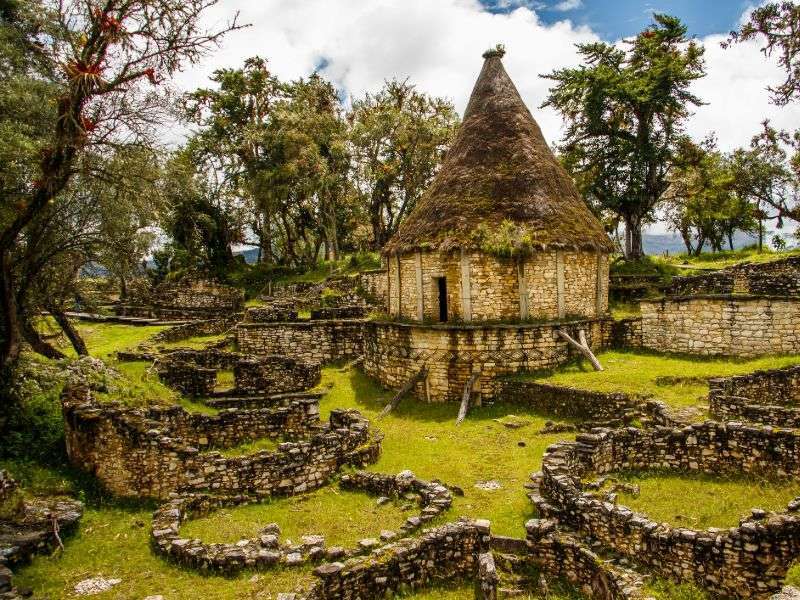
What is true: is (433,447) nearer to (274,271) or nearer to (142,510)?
(142,510)

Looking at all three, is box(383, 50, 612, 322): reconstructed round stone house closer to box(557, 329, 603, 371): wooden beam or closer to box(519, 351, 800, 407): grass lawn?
box(557, 329, 603, 371): wooden beam

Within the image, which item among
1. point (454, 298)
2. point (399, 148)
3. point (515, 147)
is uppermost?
point (399, 148)

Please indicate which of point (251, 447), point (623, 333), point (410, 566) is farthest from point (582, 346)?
point (410, 566)

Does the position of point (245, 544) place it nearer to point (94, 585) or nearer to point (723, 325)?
point (94, 585)

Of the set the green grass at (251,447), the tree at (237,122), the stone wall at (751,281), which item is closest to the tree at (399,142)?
the tree at (237,122)

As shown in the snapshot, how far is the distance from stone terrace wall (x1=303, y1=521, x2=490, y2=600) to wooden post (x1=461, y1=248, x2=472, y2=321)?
10992 mm

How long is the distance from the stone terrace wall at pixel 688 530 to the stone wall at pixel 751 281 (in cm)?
1041

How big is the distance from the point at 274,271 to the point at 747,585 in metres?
38.0

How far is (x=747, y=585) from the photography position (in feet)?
22.6

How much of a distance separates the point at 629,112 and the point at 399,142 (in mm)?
14401

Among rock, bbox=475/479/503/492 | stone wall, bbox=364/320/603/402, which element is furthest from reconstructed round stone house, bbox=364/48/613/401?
rock, bbox=475/479/503/492

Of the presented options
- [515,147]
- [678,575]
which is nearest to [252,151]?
[515,147]

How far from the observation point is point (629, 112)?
107 feet

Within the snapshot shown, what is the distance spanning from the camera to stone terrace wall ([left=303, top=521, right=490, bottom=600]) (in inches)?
290
